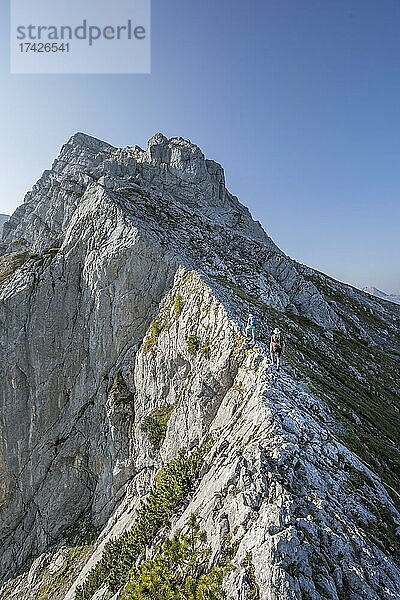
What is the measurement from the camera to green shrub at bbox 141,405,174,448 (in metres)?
32.4

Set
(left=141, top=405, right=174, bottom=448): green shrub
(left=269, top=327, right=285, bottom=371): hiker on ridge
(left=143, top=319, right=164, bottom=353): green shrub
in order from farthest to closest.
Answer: (left=143, top=319, right=164, bottom=353): green shrub < (left=141, top=405, right=174, bottom=448): green shrub < (left=269, top=327, right=285, bottom=371): hiker on ridge

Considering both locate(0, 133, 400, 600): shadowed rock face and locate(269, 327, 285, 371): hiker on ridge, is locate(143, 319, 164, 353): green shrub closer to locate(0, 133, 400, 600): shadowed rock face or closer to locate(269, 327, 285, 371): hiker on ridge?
locate(0, 133, 400, 600): shadowed rock face

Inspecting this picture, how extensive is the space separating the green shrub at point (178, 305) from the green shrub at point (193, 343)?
454 centimetres

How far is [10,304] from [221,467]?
42.8 meters

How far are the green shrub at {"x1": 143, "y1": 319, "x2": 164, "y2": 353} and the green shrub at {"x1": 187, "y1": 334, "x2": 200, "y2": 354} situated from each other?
6.39 meters

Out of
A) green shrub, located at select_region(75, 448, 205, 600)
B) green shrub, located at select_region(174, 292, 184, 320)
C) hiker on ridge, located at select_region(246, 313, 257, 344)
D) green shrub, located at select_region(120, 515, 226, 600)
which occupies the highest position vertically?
hiker on ridge, located at select_region(246, 313, 257, 344)

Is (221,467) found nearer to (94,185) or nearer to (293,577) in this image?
(293,577)

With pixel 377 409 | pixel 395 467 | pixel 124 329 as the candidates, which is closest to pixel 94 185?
pixel 124 329

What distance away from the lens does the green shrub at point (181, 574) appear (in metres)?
13.1

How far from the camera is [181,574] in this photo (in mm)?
14617

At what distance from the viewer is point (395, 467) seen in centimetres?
2056

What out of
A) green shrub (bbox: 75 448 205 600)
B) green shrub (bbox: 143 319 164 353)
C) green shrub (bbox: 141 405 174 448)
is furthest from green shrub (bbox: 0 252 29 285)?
green shrub (bbox: 75 448 205 600)

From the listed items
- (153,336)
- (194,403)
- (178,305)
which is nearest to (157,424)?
(194,403)

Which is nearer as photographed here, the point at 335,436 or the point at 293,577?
the point at 293,577
